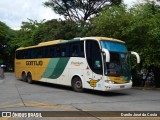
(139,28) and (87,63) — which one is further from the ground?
(139,28)

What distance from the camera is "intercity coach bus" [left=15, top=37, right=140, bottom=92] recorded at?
15672 mm

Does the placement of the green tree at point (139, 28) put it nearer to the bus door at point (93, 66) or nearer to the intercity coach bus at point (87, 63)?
the intercity coach bus at point (87, 63)

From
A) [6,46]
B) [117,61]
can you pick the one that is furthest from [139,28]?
[6,46]

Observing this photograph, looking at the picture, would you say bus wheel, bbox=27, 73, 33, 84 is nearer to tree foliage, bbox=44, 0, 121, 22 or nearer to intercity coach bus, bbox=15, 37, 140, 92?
intercity coach bus, bbox=15, 37, 140, 92

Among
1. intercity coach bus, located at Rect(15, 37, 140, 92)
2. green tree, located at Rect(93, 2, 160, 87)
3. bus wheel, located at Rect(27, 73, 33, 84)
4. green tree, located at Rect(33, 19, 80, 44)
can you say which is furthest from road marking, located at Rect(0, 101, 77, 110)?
green tree, located at Rect(33, 19, 80, 44)

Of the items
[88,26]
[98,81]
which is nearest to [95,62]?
Answer: [98,81]

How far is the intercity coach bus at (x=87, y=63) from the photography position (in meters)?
15.7

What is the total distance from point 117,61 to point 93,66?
4.43 feet

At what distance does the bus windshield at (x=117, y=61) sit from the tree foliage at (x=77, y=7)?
2575 cm

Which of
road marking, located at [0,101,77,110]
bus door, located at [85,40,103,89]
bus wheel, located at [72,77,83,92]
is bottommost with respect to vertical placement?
road marking, located at [0,101,77,110]

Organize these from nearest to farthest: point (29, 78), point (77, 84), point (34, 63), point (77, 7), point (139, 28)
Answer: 1. point (77, 84)
2. point (139, 28)
3. point (34, 63)
4. point (29, 78)
5. point (77, 7)

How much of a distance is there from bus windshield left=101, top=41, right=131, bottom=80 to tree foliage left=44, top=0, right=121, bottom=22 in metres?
25.8

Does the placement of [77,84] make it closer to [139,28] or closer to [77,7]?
[139,28]

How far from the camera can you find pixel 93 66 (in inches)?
642
